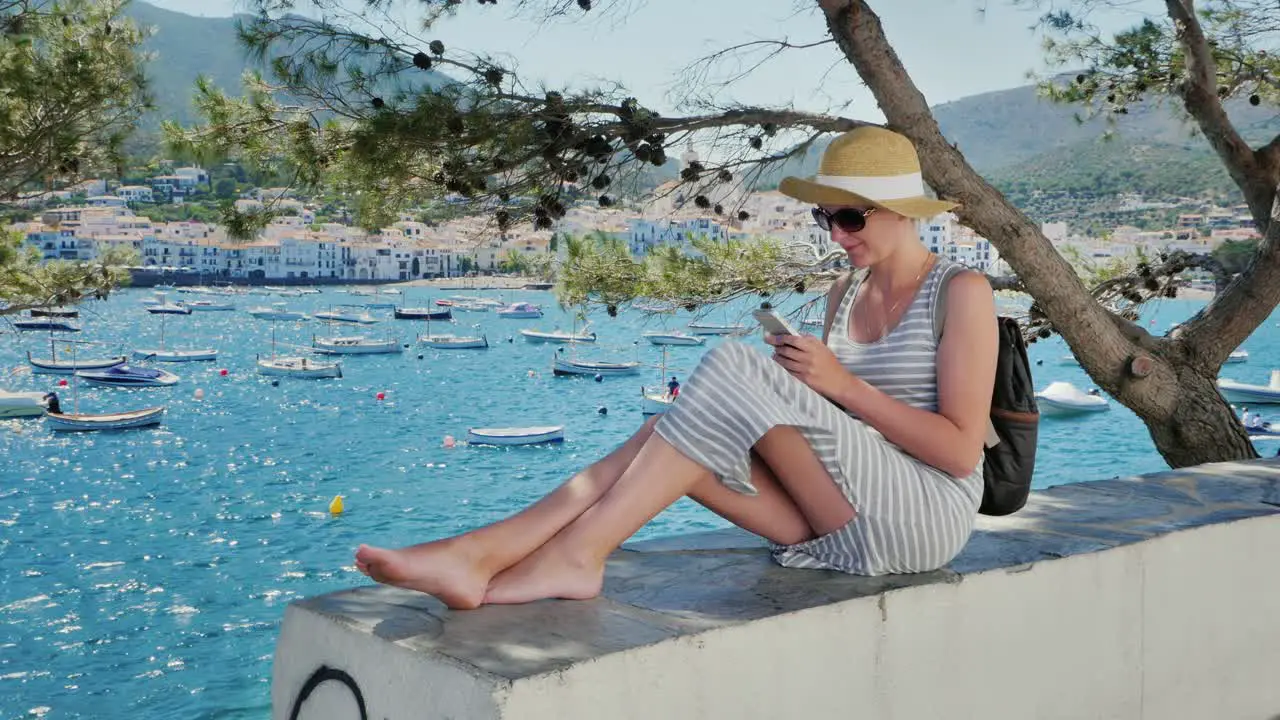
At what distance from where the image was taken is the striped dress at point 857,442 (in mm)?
1624

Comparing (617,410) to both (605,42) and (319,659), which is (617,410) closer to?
(605,42)

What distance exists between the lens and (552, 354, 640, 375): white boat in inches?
1628

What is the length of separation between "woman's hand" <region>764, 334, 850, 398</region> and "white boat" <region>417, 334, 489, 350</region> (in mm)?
48864

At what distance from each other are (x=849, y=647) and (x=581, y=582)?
37 centimetres

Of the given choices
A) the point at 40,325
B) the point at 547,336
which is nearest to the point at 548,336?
the point at 547,336

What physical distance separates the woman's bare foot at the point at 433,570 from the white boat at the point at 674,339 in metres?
42.0

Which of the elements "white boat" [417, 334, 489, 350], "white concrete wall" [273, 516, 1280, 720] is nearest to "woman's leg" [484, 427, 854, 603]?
"white concrete wall" [273, 516, 1280, 720]

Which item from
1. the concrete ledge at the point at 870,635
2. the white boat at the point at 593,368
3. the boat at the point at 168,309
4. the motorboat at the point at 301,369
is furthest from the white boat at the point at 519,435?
the boat at the point at 168,309

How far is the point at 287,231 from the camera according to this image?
7162cm

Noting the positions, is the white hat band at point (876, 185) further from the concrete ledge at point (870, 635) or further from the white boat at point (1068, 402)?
the white boat at point (1068, 402)

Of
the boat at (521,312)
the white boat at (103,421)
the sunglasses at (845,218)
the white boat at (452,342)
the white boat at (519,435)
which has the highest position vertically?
the sunglasses at (845,218)

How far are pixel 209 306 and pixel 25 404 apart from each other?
3412 centimetres

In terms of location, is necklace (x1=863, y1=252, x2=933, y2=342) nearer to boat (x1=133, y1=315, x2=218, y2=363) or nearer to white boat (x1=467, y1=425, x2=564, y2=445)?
white boat (x1=467, y1=425, x2=564, y2=445)

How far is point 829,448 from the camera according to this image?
1690 millimetres
